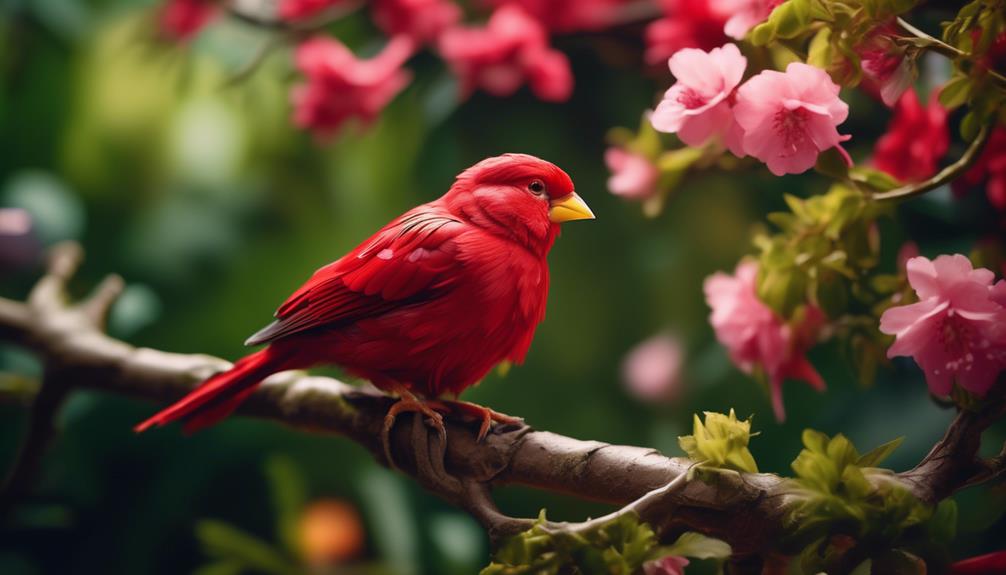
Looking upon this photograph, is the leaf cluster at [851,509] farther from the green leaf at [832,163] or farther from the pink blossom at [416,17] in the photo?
the pink blossom at [416,17]

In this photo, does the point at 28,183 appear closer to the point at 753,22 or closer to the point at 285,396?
the point at 285,396

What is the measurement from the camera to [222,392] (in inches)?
28.8

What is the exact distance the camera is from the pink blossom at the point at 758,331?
2.57ft

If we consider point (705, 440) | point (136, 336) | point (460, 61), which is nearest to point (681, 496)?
point (705, 440)

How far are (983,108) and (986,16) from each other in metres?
0.06

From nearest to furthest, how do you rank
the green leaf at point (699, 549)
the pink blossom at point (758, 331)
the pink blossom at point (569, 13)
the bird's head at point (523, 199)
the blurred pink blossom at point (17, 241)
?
the green leaf at point (699, 549) < the bird's head at point (523, 199) < the pink blossom at point (758, 331) < the pink blossom at point (569, 13) < the blurred pink blossom at point (17, 241)

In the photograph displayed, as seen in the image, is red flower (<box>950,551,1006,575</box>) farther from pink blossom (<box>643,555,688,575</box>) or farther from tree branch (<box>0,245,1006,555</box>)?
pink blossom (<box>643,555,688,575</box>)

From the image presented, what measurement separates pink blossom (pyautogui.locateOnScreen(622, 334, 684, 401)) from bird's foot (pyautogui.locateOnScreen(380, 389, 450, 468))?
63 centimetres

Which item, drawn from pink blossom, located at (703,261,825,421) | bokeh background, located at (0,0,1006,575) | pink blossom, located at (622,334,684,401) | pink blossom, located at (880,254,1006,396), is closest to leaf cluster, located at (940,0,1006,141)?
pink blossom, located at (880,254,1006,396)

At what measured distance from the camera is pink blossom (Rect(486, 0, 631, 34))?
1.13m

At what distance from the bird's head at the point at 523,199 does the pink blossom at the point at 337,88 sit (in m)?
0.43

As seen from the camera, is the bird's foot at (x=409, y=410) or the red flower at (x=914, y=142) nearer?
the bird's foot at (x=409, y=410)

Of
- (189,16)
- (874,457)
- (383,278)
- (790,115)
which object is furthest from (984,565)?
(189,16)

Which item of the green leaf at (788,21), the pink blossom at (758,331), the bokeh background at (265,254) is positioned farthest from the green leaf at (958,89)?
the bokeh background at (265,254)
